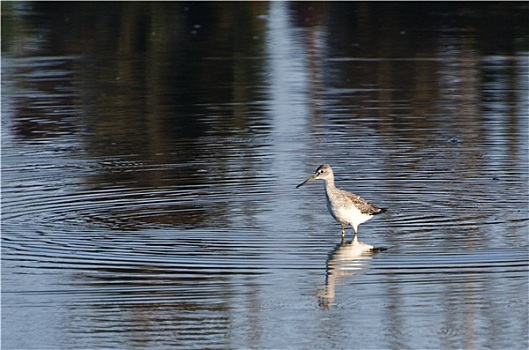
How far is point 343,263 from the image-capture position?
11.5 m

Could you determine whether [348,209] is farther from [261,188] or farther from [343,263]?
[261,188]

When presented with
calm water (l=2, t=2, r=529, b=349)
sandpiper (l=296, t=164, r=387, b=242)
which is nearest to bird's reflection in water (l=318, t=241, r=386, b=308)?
calm water (l=2, t=2, r=529, b=349)

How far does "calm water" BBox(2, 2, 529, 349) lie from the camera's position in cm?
988

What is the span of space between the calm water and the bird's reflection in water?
0.11 ft

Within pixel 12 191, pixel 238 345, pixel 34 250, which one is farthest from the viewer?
pixel 12 191

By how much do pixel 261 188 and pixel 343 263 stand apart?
342cm

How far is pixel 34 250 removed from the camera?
1213 cm

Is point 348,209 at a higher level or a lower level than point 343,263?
higher

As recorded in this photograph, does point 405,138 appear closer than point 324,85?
Yes

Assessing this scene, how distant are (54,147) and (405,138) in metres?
4.65

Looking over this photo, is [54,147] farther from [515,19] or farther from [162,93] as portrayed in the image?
[515,19]

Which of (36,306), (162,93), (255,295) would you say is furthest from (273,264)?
(162,93)

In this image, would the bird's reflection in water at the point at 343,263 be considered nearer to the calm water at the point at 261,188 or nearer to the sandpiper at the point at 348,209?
the calm water at the point at 261,188

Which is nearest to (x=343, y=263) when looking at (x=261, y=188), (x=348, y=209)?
(x=348, y=209)
